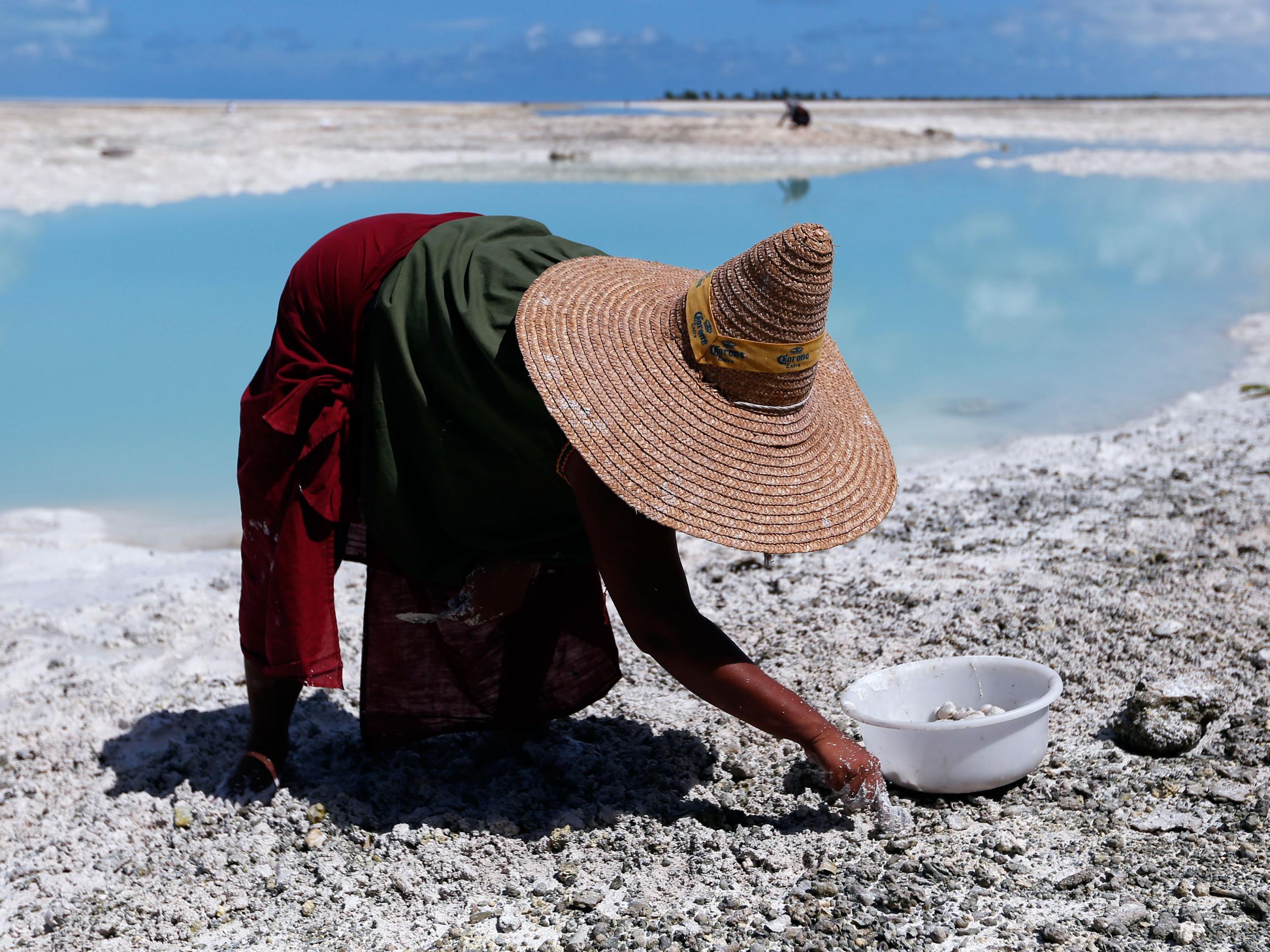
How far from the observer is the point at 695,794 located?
95.7 inches

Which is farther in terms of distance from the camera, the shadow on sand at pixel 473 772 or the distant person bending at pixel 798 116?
the distant person bending at pixel 798 116

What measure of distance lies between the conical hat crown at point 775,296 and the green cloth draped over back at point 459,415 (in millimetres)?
335

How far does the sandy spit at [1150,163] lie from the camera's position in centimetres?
1823

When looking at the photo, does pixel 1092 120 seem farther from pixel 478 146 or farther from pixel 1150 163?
pixel 478 146

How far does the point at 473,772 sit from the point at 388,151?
19.1 meters

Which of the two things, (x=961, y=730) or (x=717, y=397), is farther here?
(x=961, y=730)

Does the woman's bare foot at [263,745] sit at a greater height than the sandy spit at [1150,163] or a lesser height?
lesser

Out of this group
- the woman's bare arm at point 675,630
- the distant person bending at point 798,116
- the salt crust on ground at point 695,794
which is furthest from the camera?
the distant person bending at point 798,116

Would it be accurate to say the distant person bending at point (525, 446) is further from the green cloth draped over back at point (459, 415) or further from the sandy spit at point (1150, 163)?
the sandy spit at point (1150, 163)

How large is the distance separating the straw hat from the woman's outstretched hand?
432 millimetres

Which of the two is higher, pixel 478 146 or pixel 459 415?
pixel 459 415

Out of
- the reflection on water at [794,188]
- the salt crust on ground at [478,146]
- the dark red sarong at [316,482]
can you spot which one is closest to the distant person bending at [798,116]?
the salt crust on ground at [478,146]

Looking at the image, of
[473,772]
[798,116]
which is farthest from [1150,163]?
[473,772]

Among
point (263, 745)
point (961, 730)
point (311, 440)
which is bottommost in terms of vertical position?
point (263, 745)
